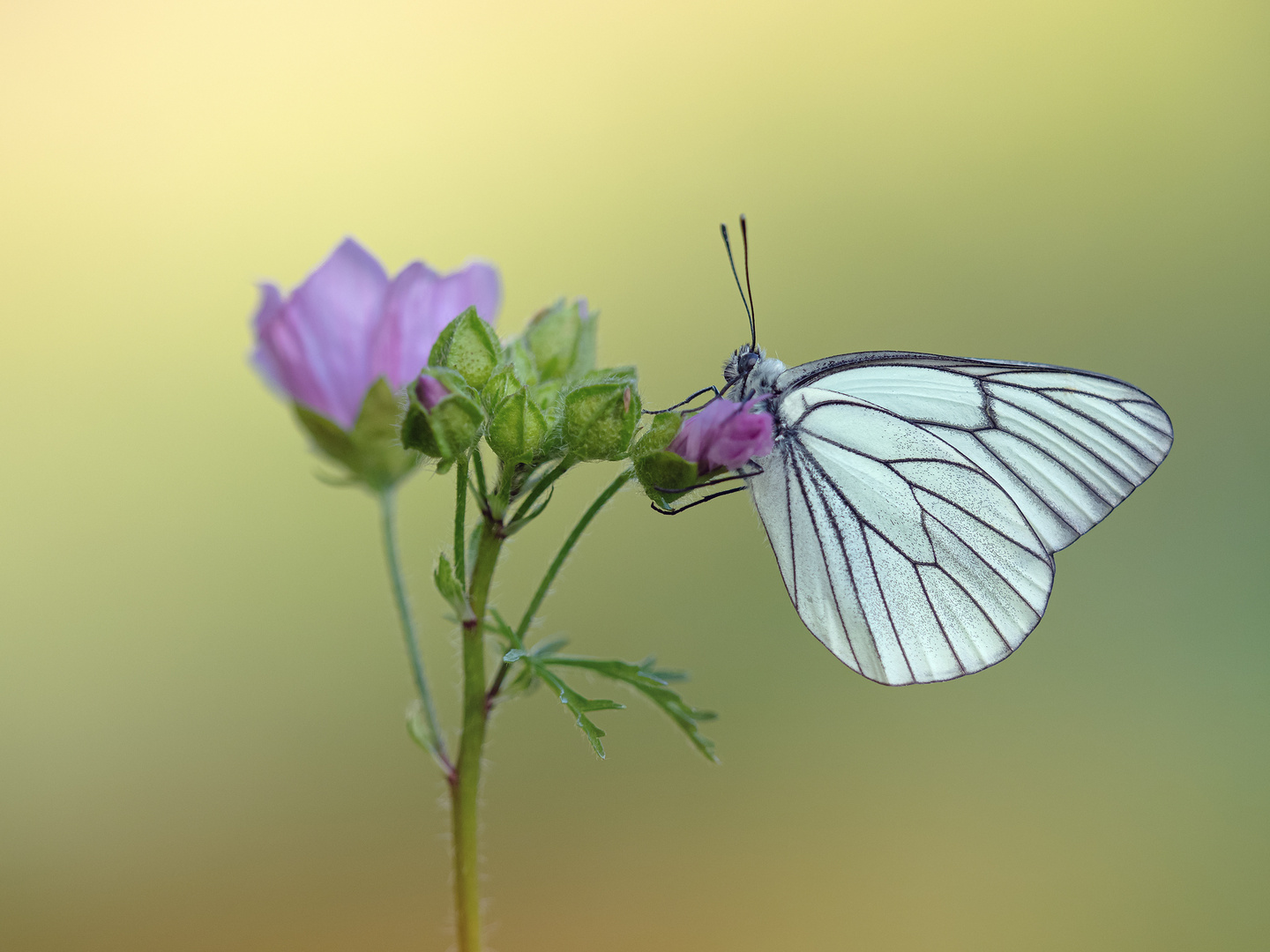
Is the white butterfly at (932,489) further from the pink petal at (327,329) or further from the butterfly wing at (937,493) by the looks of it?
the pink petal at (327,329)

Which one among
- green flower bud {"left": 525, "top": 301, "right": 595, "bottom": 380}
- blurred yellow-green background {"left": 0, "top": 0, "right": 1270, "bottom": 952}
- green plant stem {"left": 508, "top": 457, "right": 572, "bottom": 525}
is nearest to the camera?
green plant stem {"left": 508, "top": 457, "right": 572, "bottom": 525}

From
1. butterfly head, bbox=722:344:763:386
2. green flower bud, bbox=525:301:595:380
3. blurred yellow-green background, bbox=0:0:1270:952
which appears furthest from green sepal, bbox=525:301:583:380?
blurred yellow-green background, bbox=0:0:1270:952

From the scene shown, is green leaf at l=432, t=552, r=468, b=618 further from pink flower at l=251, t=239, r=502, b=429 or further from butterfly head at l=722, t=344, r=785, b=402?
butterfly head at l=722, t=344, r=785, b=402

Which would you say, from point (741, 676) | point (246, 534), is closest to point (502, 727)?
point (741, 676)

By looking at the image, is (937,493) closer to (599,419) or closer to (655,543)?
(599,419)

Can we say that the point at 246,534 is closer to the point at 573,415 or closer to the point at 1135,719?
the point at 573,415

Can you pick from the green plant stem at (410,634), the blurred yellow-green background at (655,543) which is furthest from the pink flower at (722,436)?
the blurred yellow-green background at (655,543)

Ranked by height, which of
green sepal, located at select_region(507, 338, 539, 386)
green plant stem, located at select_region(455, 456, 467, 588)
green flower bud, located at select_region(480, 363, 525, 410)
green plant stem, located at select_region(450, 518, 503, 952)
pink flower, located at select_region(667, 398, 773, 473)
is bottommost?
green plant stem, located at select_region(450, 518, 503, 952)
